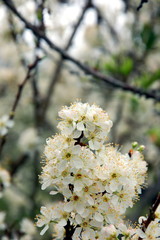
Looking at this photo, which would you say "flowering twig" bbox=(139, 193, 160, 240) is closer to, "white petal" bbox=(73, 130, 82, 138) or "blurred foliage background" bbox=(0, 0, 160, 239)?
"white petal" bbox=(73, 130, 82, 138)

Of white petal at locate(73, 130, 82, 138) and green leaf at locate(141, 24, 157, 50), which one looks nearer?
white petal at locate(73, 130, 82, 138)

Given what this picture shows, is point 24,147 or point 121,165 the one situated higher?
point 24,147

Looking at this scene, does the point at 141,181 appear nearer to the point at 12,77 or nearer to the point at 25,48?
the point at 25,48

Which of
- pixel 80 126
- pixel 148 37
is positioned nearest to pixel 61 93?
pixel 148 37

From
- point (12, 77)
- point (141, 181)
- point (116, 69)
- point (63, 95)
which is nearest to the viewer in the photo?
point (141, 181)

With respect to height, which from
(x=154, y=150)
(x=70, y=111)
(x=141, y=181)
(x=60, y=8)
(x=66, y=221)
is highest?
(x=60, y=8)

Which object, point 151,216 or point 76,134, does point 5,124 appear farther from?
point 151,216

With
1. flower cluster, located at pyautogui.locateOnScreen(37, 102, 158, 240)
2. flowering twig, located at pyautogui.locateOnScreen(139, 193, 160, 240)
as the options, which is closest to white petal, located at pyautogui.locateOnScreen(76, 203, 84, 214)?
flower cluster, located at pyautogui.locateOnScreen(37, 102, 158, 240)

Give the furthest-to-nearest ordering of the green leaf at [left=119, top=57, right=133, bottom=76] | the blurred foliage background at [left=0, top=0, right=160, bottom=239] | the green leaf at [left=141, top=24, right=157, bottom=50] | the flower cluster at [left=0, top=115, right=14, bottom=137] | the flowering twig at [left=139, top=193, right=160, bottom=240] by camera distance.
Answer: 1. the blurred foliage background at [left=0, top=0, right=160, bottom=239]
2. the green leaf at [left=141, top=24, right=157, bottom=50]
3. the green leaf at [left=119, top=57, right=133, bottom=76]
4. the flower cluster at [left=0, top=115, right=14, bottom=137]
5. the flowering twig at [left=139, top=193, right=160, bottom=240]

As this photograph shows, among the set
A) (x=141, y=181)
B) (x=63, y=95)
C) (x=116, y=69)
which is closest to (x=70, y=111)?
(x=141, y=181)
